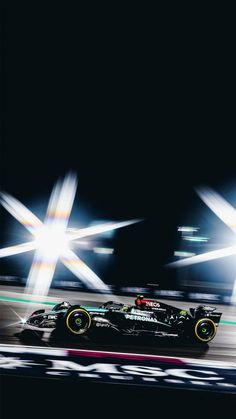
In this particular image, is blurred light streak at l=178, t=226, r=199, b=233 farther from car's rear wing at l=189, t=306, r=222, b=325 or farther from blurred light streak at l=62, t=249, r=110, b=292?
car's rear wing at l=189, t=306, r=222, b=325

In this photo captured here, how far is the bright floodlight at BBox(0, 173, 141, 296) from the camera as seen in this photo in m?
→ 18.8

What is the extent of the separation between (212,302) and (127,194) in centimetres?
1266

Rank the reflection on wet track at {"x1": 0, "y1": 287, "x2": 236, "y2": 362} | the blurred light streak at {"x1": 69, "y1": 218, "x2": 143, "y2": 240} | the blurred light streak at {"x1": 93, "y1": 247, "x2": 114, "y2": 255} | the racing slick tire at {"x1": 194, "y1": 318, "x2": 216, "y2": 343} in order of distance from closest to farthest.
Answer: the reflection on wet track at {"x1": 0, "y1": 287, "x2": 236, "y2": 362} → the racing slick tire at {"x1": 194, "y1": 318, "x2": 216, "y2": 343} → the blurred light streak at {"x1": 93, "y1": 247, "x2": 114, "y2": 255} → the blurred light streak at {"x1": 69, "y1": 218, "x2": 143, "y2": 240}

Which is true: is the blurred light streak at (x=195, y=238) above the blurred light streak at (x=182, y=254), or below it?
above


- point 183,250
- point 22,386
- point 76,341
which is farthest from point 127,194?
point 22,386

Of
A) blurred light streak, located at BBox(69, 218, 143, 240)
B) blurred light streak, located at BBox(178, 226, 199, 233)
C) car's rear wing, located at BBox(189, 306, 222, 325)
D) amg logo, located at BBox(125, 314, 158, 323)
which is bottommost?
amg logo, located at BBox(125, 314, 158, 323)

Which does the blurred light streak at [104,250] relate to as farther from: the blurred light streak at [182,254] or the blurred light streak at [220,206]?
the blurred light streak at [220,206]

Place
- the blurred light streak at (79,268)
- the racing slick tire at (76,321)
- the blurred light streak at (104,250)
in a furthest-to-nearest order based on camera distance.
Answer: the blurred light streak at (104,250) → the blurred light streak at (79,268) → the racing slick tire at (76,321)

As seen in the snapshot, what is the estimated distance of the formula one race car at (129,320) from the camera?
709 centimetres

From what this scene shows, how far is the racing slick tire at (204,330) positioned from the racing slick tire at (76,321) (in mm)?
1986

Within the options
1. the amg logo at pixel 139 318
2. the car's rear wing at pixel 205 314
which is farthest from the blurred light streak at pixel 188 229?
the amg logo at pixel 139 318

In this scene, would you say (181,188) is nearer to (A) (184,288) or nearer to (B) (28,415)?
(A) (184,288)

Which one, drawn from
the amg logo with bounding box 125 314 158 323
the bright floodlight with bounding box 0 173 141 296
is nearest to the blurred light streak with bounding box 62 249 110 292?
the bright floodlight with bounding box 0 173 141 296

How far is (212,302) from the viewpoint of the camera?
1527cm
